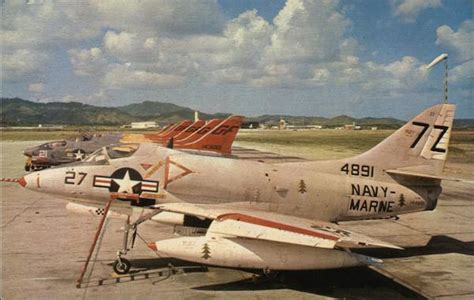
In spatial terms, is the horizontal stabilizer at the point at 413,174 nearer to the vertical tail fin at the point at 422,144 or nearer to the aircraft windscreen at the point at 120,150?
the vertical tail fin at the point at 422,144

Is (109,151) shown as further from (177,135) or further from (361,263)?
(177,135)

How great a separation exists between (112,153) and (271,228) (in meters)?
4.29

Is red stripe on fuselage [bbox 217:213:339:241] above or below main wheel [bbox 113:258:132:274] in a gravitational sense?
above

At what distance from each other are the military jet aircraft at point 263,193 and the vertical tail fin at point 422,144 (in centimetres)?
3

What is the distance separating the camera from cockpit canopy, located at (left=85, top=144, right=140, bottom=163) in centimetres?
970

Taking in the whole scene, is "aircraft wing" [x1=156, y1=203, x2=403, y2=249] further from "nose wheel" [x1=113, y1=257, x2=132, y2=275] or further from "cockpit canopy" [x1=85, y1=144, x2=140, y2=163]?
"cockpit canopy" [x1=85, y1=144, x2=140, y2=163]

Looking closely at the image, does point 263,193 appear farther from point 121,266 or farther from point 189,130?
point 189,130

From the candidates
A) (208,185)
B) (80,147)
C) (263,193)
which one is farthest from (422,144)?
(80,147)

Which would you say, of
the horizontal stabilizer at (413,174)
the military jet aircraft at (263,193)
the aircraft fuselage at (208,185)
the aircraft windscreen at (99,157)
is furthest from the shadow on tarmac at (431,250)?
the aircraft windscreen at (99,157)

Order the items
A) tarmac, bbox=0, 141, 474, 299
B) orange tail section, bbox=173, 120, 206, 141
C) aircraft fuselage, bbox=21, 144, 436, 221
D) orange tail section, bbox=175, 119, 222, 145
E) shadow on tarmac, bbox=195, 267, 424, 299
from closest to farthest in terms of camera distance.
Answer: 1. tarmac, bbox=0, 141, 474, 299
2. shadow on tarmac, bbox=195, 267, 424, 299
3. aircraft fuselage, bbox=21, 144, 436, 221
4. orange tail section, bbox=175, 119, 222, 145
5. orange tail section, bbox=173, 120, 206, 141

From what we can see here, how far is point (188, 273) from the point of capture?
923 centimetres

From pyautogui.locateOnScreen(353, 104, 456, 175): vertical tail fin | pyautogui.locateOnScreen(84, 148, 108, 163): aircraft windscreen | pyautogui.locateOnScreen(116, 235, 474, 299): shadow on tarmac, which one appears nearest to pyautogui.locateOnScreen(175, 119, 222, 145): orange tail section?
pyautogui.locateOnScreen(353, 104, 456, 175): vertical tail fin

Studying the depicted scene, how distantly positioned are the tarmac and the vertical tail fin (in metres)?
2.50

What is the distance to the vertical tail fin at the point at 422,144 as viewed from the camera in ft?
36.2
